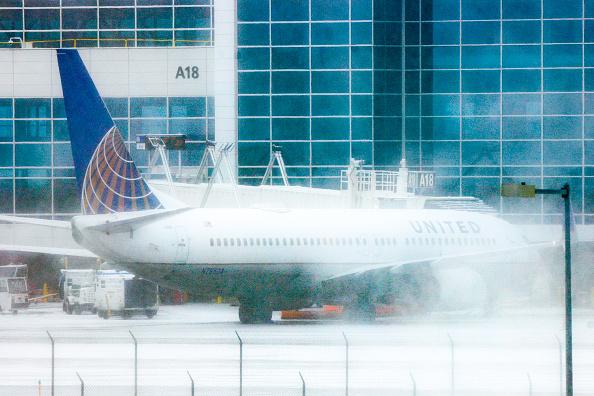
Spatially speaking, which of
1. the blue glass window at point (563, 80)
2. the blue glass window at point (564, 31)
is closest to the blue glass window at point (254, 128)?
the blue glass window at point (563, 80)

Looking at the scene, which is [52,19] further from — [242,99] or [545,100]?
[545,100]

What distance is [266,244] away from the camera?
46.4 meters

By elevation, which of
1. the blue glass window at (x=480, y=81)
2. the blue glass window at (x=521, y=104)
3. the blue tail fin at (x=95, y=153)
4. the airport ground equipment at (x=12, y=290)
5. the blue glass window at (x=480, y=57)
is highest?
the blue glass window at (x=480, y=57)

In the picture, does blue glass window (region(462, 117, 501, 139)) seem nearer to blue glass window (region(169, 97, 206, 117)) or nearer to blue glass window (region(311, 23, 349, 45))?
blue glass window (region(311, 23, 349, 45))

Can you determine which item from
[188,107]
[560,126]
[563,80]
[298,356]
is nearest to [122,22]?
[188,107]

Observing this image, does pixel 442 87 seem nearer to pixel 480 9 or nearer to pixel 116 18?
pixel 480 9

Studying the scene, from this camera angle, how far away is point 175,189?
221ft

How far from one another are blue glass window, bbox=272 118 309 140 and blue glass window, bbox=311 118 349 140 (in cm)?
46

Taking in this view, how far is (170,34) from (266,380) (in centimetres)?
4591

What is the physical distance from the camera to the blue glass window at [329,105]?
69.6 m

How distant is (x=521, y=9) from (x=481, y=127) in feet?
20.7

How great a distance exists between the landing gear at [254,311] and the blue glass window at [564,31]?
27526mm

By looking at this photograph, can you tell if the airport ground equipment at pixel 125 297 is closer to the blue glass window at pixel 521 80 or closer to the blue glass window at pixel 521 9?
the blue glass window at pixel 521 80

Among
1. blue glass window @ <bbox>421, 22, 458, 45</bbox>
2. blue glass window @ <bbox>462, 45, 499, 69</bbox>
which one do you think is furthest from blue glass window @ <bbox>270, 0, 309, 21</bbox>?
blue glass window @ <bbox>462, 45, 499, 69</bbox>
